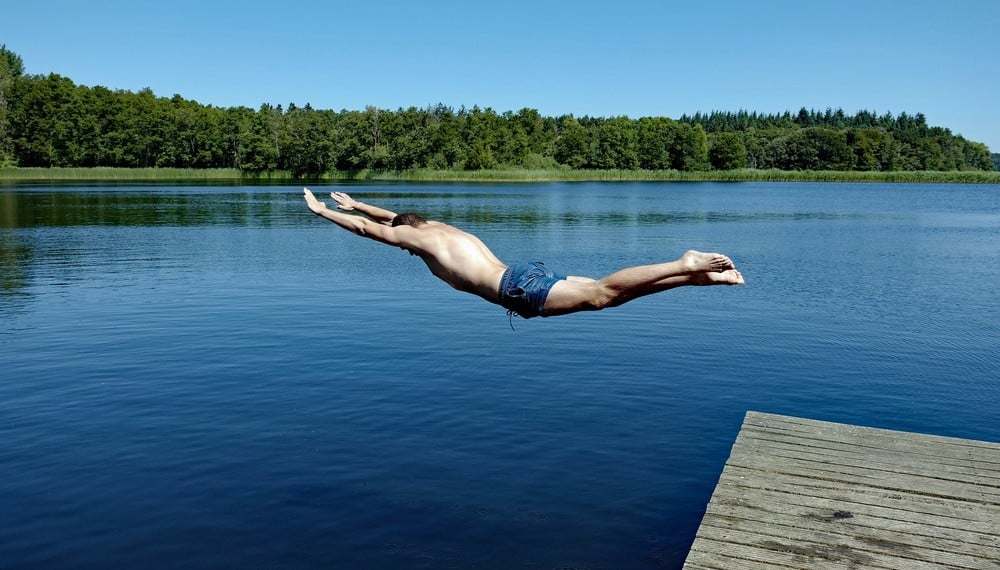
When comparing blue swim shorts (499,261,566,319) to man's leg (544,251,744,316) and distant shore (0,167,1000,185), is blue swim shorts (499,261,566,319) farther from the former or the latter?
distant shore (0,167,1000,185)

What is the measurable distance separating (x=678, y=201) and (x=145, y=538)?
77.4m

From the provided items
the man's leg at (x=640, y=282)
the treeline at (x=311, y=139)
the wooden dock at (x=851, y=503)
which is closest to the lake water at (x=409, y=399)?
the wooden dock at (x=851, y=503)

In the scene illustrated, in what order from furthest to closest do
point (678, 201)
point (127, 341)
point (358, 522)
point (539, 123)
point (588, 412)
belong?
point (539, 123) < point (678, 201) < point (127, 341) < point (588, 412) < point (358, 522)

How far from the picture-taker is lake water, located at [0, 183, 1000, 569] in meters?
9.63

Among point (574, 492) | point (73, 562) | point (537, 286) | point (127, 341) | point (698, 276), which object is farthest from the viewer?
point (127, 341)

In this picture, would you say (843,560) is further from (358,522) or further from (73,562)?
(73,562)

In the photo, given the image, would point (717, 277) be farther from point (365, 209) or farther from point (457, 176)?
point (457, 176)

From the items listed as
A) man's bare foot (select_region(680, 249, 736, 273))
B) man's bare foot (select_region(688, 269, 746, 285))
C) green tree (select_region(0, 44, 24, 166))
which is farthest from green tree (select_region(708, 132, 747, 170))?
man's bare foot (select_region(680, 249, 736, 273))

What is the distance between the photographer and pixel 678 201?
271 ft

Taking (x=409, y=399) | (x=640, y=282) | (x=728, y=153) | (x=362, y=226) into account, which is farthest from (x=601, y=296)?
(x=728, y=153)

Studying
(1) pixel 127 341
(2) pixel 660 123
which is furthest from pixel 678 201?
(2) pixel 660 123

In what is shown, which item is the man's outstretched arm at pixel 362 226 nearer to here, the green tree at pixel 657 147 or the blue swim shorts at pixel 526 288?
the blue swim shorts at pixel 526 288

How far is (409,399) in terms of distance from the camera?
14.6 meters

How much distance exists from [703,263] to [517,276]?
196 cm
